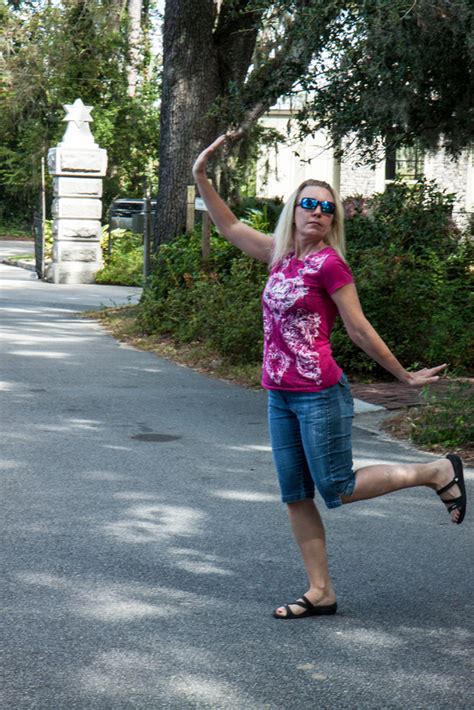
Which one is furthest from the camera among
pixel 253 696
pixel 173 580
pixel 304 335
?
pixel 173 580

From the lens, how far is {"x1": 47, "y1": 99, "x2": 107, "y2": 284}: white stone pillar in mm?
25078

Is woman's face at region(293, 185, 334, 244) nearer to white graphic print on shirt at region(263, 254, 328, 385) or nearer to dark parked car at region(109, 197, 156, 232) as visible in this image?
white graphic print on shirt at region(263, 254, 328, 385)

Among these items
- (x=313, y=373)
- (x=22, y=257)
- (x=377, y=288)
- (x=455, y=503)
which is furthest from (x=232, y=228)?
(x=22, y=257)

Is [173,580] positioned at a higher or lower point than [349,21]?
lower

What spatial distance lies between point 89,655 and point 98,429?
4.92 metres

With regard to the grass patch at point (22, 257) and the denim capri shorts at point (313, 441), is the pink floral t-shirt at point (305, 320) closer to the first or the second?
the denim capri shorts at point (313, 441)

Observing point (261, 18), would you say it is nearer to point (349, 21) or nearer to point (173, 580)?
point (349, 21)

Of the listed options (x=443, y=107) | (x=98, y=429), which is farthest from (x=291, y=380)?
(x=443, y=107)

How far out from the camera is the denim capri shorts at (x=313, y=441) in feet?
16.0

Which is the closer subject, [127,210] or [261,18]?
[261,18]

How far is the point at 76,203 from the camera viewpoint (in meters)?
25.3

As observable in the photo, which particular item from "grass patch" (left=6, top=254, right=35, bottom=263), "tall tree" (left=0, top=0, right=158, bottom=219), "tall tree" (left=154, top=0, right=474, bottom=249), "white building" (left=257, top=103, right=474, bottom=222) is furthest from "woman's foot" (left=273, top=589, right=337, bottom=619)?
"tall tree" (left=0, top=0, right=158, bottom=219)

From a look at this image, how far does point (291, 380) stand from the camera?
16.0ft

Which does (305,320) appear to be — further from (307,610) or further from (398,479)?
(307,610)
